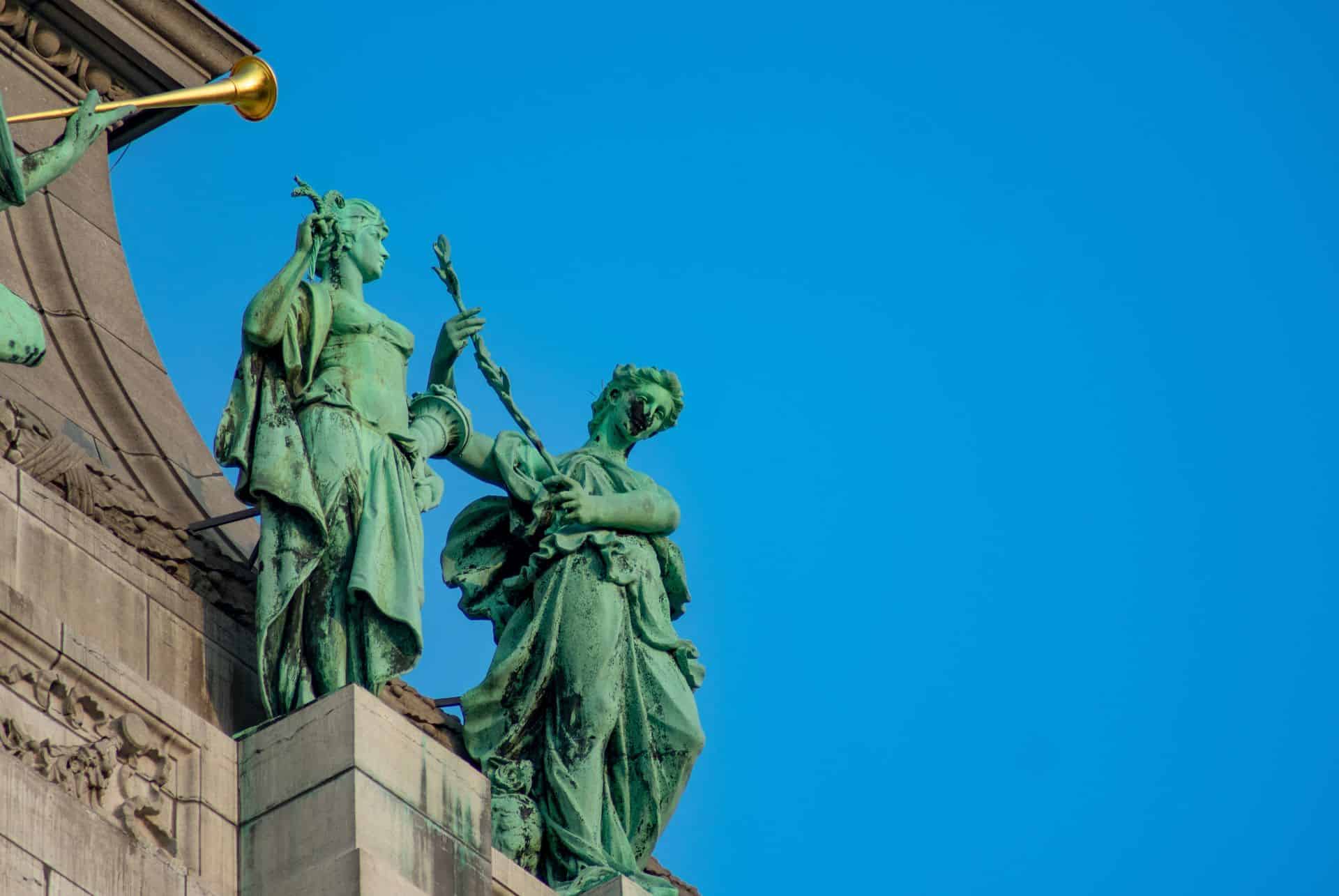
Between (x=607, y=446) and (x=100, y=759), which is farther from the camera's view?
(x=607, y=446)

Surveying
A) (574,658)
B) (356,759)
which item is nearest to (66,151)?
(356,759)

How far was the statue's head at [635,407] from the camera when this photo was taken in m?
22.7

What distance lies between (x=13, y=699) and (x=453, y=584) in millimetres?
4227

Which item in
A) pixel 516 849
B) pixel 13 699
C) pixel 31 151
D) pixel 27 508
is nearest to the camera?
pixel 13 699

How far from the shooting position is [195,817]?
18906 millimetres

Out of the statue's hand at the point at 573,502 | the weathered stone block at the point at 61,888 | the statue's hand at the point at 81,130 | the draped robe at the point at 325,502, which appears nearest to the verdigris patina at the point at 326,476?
the draped robe at the point at 325,502

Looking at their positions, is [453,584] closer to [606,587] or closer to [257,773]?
[606,587]

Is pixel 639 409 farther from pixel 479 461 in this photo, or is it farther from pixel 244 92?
pixel 244 92

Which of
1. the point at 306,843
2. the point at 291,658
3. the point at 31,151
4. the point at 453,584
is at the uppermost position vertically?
the point at 31,151

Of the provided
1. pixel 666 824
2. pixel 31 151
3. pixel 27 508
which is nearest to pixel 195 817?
pixel 27 508

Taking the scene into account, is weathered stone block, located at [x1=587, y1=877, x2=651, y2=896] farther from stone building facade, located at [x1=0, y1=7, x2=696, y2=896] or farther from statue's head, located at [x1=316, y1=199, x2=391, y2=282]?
statue's head, located at [x1=316, y1=199, x2=391, y2=282]

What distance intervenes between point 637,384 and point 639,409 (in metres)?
0.15

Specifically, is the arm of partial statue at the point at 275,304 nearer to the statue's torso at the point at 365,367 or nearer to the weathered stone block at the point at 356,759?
the statue's torso at the point at 365,367

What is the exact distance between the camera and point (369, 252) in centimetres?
2159
